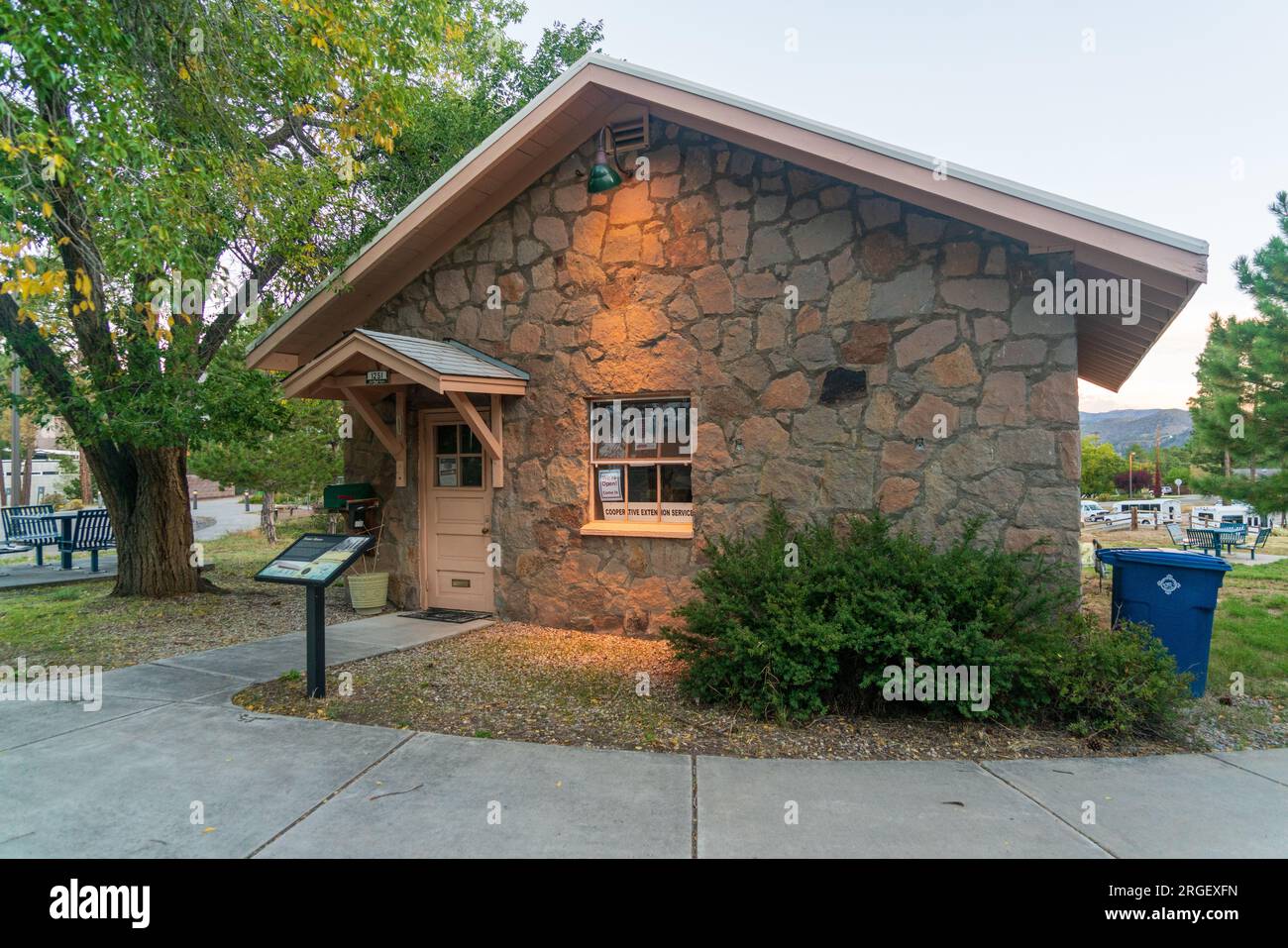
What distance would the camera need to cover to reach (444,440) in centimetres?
887

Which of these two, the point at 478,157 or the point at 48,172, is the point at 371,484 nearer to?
the point at 478,157

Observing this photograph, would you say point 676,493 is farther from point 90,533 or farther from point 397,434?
point 90,533

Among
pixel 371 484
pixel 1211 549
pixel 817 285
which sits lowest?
pixel 1211 549

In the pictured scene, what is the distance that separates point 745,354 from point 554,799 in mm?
4612

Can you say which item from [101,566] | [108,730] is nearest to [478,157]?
[108,730]

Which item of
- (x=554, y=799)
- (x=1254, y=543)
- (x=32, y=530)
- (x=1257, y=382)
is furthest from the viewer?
(x=1254, y=543)

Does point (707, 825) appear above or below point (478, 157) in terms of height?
below

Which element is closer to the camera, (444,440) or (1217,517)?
(444,440)

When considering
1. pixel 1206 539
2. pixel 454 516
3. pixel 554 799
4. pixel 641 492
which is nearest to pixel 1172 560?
pixel 641 492

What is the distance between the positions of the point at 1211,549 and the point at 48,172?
20.3 meters

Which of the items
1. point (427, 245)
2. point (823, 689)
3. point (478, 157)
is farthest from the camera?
point (427, 245)

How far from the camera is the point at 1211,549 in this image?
52.5 ft
